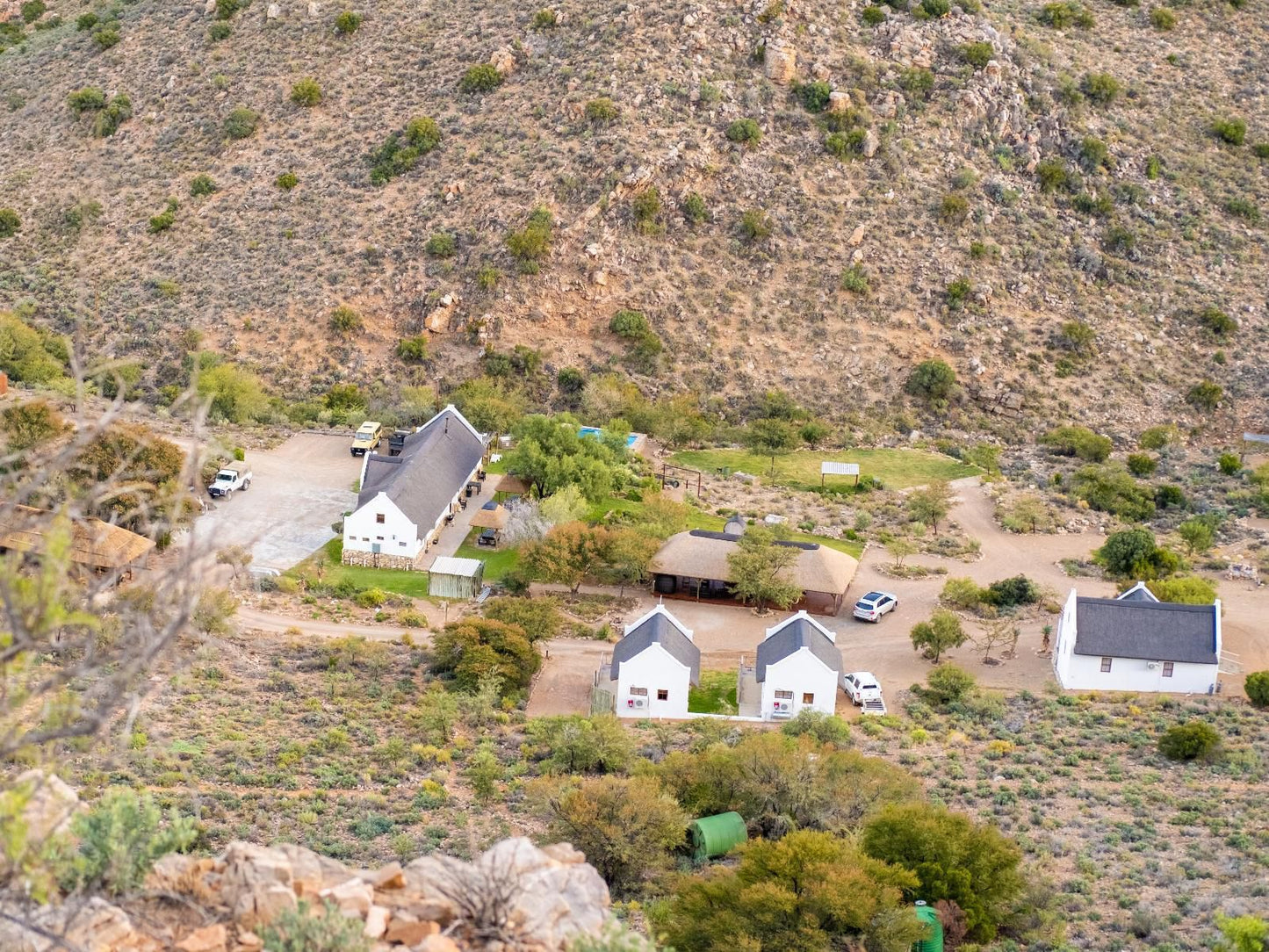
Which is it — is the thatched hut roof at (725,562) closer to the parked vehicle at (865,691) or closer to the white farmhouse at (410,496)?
the parked vehicle at (865,691)

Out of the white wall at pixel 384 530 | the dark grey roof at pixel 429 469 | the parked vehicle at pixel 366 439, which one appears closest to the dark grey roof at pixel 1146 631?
the white wall at pixel 384 530

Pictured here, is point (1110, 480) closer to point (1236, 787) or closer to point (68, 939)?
point (1236, 787)

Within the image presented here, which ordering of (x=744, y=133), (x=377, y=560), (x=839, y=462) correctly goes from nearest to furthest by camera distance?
(x=377, y=560) < (x=839, y=462) < (x=744, y=133)

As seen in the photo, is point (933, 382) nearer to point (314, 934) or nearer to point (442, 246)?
point (442, 246)

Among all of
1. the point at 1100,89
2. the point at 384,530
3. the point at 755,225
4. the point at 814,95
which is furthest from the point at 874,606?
the point at 1100,89

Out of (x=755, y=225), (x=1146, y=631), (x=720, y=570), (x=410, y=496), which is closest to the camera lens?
(x=1146, y=631)

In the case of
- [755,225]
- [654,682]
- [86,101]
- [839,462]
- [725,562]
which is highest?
[86,101]
